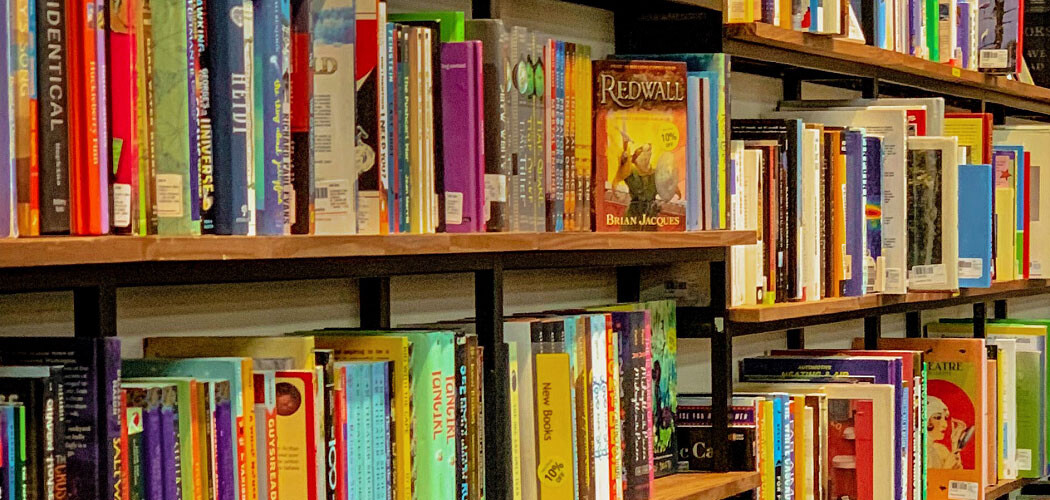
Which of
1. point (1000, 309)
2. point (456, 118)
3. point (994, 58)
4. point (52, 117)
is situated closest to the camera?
point (52, 117)

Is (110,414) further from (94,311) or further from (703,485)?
(703,485)

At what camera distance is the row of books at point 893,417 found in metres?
2.25

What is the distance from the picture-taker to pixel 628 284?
239 cm

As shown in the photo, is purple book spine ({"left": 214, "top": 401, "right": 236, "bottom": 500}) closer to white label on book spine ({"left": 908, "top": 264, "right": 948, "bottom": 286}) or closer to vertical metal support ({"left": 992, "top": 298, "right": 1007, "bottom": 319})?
white label on book spine ({"left": 908, "top": 264, "right": 948, "bottom": 286})

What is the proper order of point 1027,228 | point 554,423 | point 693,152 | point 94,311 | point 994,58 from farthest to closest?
point 1027,228, point 994,58, point 693,152, point 554,423, point 94,311

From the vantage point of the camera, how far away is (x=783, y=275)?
235 centimetres

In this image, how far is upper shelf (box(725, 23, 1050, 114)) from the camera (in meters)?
2.28

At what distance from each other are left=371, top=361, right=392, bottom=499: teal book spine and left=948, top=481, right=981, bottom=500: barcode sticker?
1.80m

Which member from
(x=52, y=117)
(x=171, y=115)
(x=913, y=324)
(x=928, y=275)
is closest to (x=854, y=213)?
(x=928, y=275)

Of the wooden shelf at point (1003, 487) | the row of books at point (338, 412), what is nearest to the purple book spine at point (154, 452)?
the row of books at point (338, 412)

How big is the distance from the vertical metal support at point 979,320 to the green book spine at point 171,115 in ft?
7.93

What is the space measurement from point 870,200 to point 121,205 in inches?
67.7

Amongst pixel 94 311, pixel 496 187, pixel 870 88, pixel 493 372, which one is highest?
pixel 870 88

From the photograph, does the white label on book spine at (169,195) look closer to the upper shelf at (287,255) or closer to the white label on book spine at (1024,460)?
the upper shelf at (287,255)
